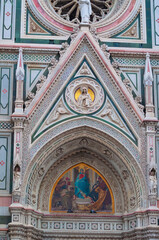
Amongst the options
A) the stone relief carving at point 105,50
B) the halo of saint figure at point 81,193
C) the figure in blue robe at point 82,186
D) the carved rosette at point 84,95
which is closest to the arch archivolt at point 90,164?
the halo of saint figure at point 81,193

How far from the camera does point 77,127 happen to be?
18.9 m

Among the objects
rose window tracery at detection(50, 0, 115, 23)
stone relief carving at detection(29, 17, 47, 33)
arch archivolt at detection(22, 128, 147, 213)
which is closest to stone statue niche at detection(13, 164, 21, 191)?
arch archivolt at detection(22, 128, 147, 213)

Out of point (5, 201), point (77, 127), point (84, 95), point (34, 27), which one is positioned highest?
point (34, 27)

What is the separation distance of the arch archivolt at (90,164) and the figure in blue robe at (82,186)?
16.6 inches

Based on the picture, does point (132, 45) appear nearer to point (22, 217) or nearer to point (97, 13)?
point (97, 13)

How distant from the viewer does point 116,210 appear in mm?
19125

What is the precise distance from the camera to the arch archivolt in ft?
61.1

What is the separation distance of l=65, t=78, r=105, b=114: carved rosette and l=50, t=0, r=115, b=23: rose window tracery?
2482 millimetres

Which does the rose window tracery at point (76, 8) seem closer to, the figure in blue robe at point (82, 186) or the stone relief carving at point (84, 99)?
the stone relief carving at point (84, 99)

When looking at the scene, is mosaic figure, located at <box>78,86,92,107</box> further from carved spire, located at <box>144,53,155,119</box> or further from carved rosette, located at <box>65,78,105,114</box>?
carved spire, located at <box>144,53,155,119</box>

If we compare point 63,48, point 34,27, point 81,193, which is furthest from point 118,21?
point 81,193

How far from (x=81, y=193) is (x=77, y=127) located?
73.9 inches

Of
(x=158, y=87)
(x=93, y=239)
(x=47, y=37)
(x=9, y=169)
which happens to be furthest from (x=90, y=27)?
(x=93, y=239)

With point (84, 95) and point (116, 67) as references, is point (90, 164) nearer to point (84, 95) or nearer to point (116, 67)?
point (84, 95)
